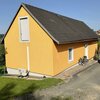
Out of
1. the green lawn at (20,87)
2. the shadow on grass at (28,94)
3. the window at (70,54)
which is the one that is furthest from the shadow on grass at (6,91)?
the window at (70,54)

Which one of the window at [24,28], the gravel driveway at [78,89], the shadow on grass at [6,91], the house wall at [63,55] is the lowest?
the shadow on grass at [6,91]

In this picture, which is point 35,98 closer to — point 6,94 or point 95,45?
point 6,94

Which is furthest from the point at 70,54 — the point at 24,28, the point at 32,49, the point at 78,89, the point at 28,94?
the point at 28,94

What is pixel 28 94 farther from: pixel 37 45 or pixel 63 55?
pixel 63 55

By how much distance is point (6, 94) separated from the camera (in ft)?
33.4

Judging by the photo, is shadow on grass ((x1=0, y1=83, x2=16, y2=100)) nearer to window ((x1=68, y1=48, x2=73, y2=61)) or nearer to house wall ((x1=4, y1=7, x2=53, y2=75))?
house wall ((x1=4, y1=7, x2=53, y2=75))

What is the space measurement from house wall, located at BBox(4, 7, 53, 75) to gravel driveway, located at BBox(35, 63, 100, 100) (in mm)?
2488

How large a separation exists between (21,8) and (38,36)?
3.38 metres

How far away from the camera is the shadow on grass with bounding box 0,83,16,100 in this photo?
9.68 meters

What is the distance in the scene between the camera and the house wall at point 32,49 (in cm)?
1375

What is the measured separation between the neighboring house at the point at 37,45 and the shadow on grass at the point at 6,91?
3.39m

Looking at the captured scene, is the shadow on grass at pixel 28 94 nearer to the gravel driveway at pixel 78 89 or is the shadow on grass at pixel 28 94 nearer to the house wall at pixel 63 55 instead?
the gravel driveway at pixel 78 89

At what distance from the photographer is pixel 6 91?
35.4 ft

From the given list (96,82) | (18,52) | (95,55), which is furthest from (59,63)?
(95,55)
